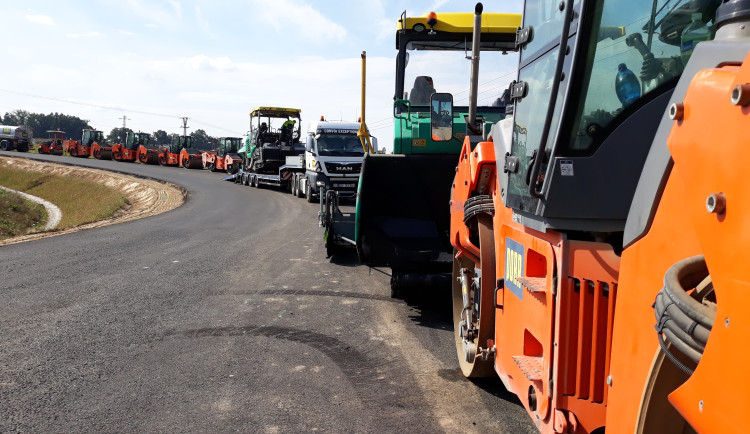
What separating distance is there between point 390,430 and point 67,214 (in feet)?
95.8

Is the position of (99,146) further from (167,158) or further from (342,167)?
(342,167)

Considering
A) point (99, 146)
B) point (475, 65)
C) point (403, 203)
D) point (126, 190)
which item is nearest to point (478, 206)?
point (475, 65)

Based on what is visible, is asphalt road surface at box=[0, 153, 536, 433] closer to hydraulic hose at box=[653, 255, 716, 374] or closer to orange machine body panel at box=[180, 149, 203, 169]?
hydraulic hose at box=[653, 255, 716, 374]

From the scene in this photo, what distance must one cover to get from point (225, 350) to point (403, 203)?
2766mm

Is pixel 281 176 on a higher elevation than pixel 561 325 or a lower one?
higher

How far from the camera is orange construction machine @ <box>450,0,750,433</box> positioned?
137 cm

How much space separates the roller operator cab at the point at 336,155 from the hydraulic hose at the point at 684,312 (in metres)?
17.5

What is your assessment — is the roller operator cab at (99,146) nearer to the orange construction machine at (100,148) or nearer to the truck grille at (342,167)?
the orange construction machine at (100,148)

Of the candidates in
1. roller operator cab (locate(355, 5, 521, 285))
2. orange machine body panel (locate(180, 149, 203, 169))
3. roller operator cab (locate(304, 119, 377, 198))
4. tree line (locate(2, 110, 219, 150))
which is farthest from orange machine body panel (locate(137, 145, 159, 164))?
tree line (locate(2, 110, 219, 150))

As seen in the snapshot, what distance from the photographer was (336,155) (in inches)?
765

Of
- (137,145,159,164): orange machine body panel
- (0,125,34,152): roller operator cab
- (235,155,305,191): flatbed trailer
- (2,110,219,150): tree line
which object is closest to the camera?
(235,155,305,191): flatbed trailer

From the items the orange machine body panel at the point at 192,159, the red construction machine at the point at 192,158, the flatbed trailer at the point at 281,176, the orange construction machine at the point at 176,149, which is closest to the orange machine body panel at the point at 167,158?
the orange construction machine at the point at 176,149

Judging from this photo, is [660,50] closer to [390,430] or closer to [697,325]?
[697,325]

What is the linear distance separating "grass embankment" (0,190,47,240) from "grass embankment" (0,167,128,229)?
1.00 m
